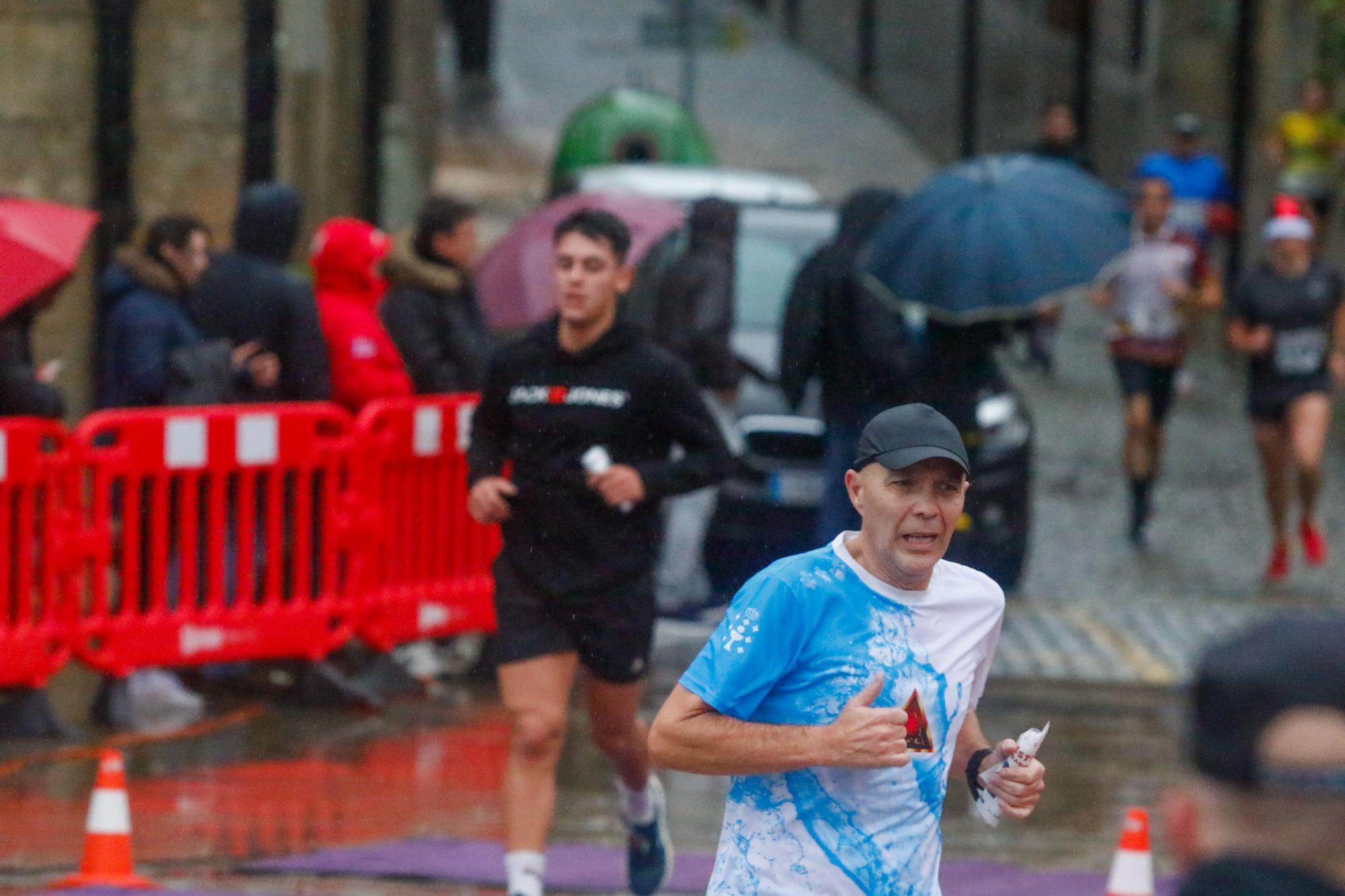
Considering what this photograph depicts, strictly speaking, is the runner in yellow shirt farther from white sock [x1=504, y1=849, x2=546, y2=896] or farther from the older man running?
the older man running

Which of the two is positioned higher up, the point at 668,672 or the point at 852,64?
the point at 852,64

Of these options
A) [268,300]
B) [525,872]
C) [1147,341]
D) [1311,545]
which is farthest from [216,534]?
[1311,545]

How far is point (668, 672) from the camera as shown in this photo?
390 inches

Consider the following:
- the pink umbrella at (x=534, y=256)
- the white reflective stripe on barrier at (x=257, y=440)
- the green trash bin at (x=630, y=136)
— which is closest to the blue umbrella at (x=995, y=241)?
the pink umbrella at (x=534, y=256)

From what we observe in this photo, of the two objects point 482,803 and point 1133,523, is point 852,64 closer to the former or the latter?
point 1133,523

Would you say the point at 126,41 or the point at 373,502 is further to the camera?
the point at 126,41

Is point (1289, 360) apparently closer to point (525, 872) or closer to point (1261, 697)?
point (525, 872)

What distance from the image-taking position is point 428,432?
31.9 ft

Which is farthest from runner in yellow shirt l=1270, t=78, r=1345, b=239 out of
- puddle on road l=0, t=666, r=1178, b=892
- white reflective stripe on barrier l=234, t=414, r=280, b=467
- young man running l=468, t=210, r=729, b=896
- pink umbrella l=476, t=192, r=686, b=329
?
young man running l=468, t=210, r=729, b=896

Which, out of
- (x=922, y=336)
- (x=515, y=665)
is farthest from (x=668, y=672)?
(x=515, y=665)

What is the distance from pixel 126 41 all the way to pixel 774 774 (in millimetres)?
9146

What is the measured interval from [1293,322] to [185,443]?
6064mm

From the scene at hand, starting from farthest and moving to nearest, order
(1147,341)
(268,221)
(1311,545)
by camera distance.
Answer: (1147,341) → (1311,545) → (268,221)

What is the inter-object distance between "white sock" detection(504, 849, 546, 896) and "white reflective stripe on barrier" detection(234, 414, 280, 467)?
3.41 metres
